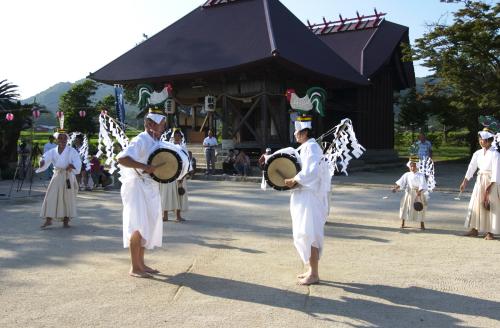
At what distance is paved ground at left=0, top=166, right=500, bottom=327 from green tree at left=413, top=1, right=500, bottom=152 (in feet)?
45.1

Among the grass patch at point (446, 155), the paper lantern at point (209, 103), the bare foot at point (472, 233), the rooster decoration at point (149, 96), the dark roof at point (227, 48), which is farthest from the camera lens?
the grass patch at point (446, 155)

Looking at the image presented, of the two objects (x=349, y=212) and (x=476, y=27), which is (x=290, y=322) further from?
(x=476, y=27)

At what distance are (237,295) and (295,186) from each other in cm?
114

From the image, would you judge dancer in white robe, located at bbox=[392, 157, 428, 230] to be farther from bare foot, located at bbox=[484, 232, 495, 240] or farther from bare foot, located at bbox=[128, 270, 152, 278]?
bare foot, located at bbox=[128, 270, 152, 278]

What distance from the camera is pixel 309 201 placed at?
4508 millimetres

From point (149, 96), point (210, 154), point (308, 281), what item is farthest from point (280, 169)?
point (210, 154)

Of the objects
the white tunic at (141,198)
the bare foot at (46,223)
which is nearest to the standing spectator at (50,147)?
the bare foot at (46,223)

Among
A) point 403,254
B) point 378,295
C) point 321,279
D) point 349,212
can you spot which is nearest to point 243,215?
point 349,212

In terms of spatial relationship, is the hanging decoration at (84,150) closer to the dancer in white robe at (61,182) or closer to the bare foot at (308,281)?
the dancer in white robe at (61,182)

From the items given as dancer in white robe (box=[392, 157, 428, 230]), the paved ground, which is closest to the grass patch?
dancer in white robe (box=[392, 157, 428, 230])

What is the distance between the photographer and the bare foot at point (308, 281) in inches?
176

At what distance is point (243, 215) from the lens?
28.3 feet

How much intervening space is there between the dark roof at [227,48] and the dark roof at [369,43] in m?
3.00

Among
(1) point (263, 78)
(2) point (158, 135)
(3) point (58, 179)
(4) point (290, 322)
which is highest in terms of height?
(1) point (263, 78)
